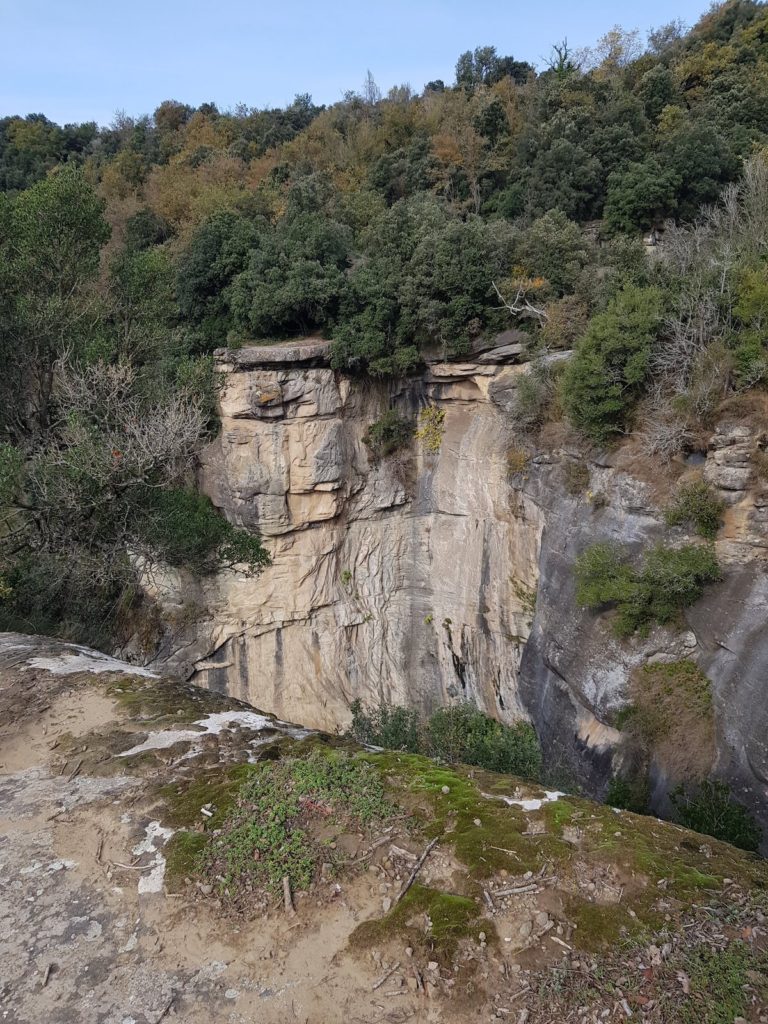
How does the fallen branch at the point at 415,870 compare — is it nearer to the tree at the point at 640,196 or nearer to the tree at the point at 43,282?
the tree at the point at 43,282

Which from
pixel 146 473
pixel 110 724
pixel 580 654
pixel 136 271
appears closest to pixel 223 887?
pixel 110 724

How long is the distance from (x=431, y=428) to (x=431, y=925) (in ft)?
42.7

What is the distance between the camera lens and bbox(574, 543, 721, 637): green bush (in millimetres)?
8648

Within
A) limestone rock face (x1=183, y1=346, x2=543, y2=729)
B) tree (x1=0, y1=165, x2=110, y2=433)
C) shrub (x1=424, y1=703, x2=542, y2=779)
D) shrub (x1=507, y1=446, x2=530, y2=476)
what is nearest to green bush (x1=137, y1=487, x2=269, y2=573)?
limestone rock face (x1=183, y1=346, x2=543, y2=729)

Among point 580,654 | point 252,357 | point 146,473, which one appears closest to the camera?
point 146,473

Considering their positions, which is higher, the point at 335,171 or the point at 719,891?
the point at 335,171

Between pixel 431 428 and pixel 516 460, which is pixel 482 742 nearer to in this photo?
pixel 516 460

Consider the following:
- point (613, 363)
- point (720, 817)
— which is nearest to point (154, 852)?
point (720, 817)

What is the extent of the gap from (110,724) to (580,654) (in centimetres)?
791

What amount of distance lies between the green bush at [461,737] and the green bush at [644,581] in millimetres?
3141

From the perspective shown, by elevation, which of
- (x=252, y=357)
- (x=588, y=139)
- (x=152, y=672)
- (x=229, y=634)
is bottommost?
(x=229, y=634)

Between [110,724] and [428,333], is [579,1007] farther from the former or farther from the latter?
[428,333]

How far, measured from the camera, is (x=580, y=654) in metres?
10.1

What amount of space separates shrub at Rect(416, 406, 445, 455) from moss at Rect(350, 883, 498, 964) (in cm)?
1264
